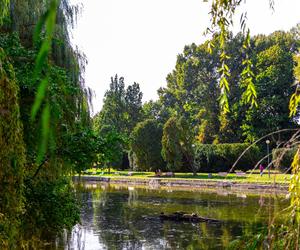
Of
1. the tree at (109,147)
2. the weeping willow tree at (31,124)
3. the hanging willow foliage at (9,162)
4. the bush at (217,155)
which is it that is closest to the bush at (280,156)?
the weeping willow tree at (31,124)

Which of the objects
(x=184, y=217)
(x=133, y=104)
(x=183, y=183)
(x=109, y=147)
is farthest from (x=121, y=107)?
(x=109, y=147)

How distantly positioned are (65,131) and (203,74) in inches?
→ 2180

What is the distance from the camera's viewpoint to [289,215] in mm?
2490

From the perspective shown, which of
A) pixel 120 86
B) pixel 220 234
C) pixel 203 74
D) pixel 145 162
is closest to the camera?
pixel 220 234

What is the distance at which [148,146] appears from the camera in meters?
48.0

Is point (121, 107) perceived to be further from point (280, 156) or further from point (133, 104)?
point (280, 156)

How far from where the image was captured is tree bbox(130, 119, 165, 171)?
1891 inches

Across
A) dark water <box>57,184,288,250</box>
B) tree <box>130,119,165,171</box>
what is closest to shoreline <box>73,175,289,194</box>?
dark water <box>57,184,288,250</box>

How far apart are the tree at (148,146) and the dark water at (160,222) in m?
17.0

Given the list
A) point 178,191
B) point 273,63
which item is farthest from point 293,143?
point 273,63

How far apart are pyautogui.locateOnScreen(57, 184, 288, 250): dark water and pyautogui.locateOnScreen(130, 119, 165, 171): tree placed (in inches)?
668

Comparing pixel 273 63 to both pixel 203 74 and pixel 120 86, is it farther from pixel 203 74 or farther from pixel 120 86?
pixel 120 86

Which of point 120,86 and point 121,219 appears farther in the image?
point 120,86

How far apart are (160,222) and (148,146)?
2846cm
